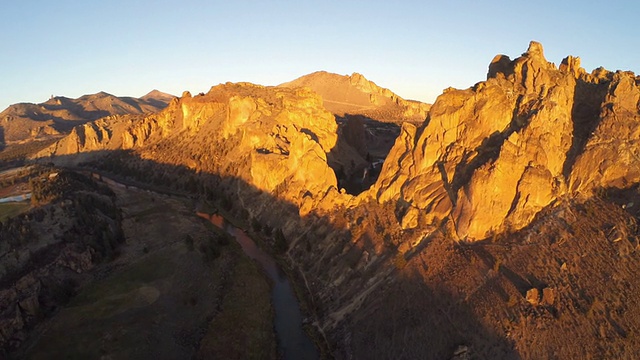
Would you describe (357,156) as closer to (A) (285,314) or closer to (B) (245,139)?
(B) (245,139)

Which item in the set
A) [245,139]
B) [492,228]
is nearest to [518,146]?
[492,228]

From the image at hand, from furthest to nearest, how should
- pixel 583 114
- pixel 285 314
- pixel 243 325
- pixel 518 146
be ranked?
1. pixel 583 114
2. pixel 285 314
3. pixel 518 146
4. pixel 243 325

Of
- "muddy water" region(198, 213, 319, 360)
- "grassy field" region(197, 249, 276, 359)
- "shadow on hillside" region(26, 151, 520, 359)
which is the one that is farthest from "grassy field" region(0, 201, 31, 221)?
"grassy field" region(197, 249, 276, 359)

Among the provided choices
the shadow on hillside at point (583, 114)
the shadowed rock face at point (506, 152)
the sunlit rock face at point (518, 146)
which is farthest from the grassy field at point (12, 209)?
the shadow on hillside at point (583, 114)

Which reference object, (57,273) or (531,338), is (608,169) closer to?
(531,338)

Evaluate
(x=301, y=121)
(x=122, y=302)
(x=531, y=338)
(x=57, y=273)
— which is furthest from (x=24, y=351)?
(x=301, y=121)

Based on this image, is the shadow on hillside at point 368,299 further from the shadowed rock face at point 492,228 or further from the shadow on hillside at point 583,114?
the shadow on hillside at point 583,114
